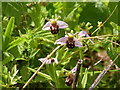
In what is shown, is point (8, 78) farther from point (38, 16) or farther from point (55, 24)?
point (38, 16)

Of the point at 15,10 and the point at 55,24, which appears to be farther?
the point at 15,10

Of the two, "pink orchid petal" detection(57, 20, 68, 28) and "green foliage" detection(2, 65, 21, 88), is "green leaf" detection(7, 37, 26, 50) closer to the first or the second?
"green foliage" detection(2, 65, 21, 88)

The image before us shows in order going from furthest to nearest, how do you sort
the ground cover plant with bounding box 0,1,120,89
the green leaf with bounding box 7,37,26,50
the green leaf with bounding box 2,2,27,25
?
the green leaf with bounding box 2,2,27,25, the green leaf with bounding box 7,37,26,50, the ground cover plant with bounding box 0,1,120,89

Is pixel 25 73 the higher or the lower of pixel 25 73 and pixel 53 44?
the lower

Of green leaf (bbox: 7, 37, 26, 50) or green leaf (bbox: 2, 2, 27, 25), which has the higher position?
green leaf (bbox: 2, 2, 27, 25)

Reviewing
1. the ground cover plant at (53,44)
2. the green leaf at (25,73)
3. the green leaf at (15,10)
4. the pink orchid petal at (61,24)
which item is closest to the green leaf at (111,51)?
the ground cover plant at (53,44)

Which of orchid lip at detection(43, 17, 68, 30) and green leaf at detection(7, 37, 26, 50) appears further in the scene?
green leaf at detection(7, 37, 26, 50)

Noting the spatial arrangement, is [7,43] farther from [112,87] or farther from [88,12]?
[112,87]

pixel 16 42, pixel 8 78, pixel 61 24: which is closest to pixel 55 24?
pixel 61 24

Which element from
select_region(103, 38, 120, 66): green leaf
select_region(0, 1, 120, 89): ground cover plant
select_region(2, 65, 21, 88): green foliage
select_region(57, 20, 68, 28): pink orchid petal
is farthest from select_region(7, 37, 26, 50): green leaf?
select_region(103, 38, 120, 66): green leaf
